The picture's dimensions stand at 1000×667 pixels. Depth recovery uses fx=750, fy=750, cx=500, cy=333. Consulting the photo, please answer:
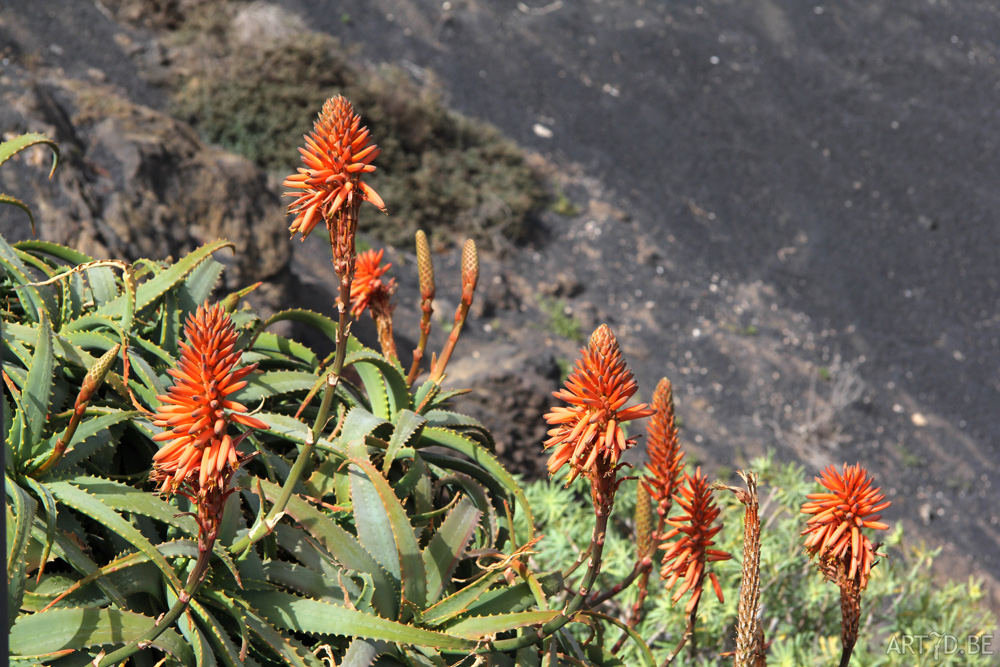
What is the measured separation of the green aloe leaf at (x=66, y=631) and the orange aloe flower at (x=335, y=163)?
2.41 feet

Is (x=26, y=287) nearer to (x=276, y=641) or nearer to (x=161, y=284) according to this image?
(x=161, y=284)

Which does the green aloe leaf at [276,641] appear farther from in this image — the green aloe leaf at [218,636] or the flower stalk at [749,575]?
the flower stalk at [749,575]

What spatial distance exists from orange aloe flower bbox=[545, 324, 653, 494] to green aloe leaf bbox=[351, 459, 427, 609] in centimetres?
41

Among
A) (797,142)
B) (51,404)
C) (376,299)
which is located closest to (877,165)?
(797,142)

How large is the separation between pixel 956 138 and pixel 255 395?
11965 millimetres

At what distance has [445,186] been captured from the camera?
867cm

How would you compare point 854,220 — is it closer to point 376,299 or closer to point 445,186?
point 445,186

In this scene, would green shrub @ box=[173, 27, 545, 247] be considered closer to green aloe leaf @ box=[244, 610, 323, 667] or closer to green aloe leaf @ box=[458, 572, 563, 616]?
green aloe leaf @ box=[458, 572, 563, 616]

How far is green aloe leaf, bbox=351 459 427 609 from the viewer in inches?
58.2

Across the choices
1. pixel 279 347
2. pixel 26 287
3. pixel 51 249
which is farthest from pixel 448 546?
pixel 51 249

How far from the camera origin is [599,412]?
3.87 feet

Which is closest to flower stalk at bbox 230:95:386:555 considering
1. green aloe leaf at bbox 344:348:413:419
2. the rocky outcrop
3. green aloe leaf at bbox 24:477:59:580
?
green aloe leaf at bbox 24:477:59:580

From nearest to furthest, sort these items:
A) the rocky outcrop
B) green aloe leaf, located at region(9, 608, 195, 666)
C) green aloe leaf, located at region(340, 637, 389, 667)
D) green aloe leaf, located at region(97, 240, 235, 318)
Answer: green aloe leaf, located at region(9, 608, 195, 666), green aloe leaf, located at region(340, 637, 389, 667), green aloe leaf, located at region(97, 240, 235, 318), the rocky outcrop

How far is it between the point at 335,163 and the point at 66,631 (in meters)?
0.88
